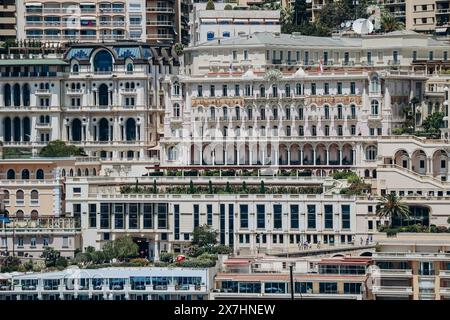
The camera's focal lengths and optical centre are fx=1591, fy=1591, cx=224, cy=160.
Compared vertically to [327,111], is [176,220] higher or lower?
lower

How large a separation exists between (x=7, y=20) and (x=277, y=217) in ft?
106

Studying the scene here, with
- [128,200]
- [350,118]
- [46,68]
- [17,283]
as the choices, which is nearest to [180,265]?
[17,283]

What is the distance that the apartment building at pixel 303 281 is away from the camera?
173ft

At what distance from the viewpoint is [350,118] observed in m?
78.0

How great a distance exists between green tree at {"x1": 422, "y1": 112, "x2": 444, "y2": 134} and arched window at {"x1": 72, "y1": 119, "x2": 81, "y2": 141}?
754 inches

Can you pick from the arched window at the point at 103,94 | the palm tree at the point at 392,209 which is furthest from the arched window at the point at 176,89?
the palm tree at the point at 392,209

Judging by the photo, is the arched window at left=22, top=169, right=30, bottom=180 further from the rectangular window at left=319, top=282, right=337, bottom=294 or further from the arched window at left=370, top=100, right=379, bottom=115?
the rectangular window at left=319, top=282, right=337, bottom=294

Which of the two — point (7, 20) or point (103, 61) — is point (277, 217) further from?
point (7, 20)

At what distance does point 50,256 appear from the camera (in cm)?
6844

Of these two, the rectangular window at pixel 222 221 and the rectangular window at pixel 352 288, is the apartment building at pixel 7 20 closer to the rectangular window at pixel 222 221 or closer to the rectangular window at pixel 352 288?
the rectangular window at pixel 222 221

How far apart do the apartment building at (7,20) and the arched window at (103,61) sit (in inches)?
382

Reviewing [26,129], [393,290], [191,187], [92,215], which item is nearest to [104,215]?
[92,215]

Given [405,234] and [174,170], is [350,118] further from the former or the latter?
[405,234]
